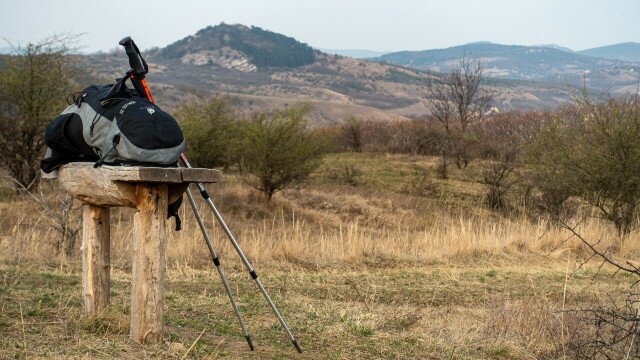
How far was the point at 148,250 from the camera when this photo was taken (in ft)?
15.9

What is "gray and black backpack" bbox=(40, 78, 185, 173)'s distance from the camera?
15.8 feet

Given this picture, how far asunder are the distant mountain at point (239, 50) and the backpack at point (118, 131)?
164 m

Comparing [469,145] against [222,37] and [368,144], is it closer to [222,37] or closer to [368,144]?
[368,144]

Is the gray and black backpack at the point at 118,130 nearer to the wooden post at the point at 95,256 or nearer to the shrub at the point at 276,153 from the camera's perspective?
the wooden post at the point at 95,256

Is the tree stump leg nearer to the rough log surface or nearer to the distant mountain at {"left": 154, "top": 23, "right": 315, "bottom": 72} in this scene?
the rough log surface

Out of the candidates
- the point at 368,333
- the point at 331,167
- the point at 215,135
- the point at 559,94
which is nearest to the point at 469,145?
the point at 331,167

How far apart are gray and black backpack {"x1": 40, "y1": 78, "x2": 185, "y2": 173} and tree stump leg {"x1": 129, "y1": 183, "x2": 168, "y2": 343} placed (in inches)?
9.1

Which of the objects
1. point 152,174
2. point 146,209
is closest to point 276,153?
point 146,209

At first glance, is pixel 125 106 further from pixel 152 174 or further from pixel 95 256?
pixel 95 256

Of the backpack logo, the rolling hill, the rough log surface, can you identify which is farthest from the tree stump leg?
the rolling hill

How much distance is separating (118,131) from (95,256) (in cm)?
123

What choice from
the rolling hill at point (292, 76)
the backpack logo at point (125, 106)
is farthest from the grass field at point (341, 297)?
the rolling hill at point (292, 76)

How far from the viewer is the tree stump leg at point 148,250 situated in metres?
4.85

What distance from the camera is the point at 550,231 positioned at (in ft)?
46.2
